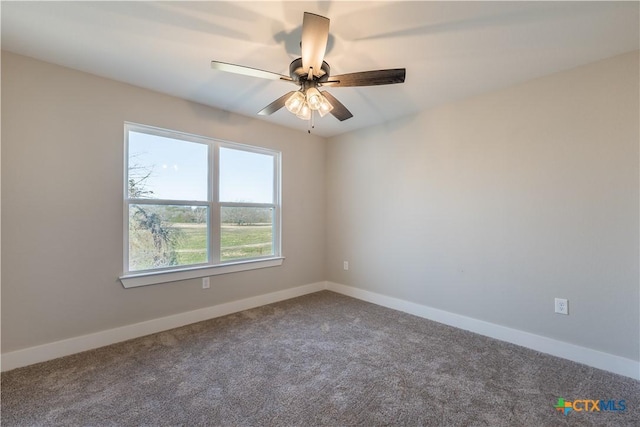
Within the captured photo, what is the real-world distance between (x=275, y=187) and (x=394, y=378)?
2623 mm

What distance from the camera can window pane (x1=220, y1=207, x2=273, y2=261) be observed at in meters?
3.26

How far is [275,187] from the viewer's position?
3.74 m

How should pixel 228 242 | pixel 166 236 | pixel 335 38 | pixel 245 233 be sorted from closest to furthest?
1. pixel 335 38
2. pixel 166 236
3. pixel 228 242
4. pixel 245 233

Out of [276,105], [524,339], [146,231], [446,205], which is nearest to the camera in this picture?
[276,105]

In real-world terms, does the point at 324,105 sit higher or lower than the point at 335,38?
lower

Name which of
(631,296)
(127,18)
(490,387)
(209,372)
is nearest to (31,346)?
(209,372)

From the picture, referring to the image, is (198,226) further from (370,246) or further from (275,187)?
(370,246)

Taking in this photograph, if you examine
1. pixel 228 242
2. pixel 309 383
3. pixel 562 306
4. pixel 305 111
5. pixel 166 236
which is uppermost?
pixel 305 111

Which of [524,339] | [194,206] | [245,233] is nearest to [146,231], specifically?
[194,206]

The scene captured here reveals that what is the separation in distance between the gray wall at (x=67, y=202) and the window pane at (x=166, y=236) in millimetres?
156

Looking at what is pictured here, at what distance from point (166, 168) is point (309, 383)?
2.42 m

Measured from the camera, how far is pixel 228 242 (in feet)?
10.8

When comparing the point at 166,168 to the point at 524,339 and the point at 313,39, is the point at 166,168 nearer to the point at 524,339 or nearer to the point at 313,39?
the point at 313,39

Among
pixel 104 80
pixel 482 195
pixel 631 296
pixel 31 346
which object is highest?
pixel 104 80
